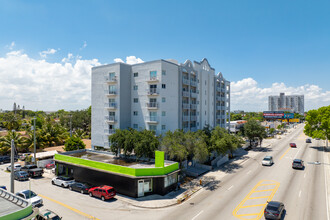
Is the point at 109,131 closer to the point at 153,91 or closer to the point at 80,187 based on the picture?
the point at 153,91

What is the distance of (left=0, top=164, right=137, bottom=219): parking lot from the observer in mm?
21578

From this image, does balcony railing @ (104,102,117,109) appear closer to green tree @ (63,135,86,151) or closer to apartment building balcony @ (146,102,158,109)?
apartment building balcony @ (146,102,158,109)

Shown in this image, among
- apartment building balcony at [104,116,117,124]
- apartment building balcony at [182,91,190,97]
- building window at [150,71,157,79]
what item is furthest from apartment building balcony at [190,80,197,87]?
apartment building balcony at [104,116,117,124]

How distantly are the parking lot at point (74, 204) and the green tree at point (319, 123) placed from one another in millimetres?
59394

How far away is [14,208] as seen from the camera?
599 inches

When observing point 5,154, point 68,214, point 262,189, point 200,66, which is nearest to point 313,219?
point 262,189

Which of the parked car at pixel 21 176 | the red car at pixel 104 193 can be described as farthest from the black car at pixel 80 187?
the parked car at pixel 21 176

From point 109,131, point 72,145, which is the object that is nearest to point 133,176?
point 109,131

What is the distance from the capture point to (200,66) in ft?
173

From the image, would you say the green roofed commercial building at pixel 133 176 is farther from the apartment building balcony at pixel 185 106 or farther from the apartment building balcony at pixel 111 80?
the apartment building balcony at pixel 111 80

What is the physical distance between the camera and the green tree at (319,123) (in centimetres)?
5656

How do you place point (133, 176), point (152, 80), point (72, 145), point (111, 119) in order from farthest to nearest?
1. point (72, 145)
2. point (111, 119)
3. point (152, 80)
4. point (133, 176)

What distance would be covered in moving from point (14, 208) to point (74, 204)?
985 centimetres

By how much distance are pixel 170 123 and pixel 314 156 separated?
1519 inches
